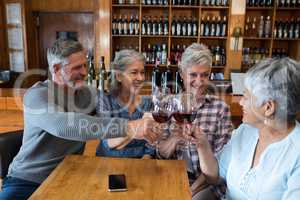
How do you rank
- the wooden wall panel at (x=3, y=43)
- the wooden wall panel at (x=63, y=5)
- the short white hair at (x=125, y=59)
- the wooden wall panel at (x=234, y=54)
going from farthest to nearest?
the wooden wall panel at (x=3, y=43), the wooden wall panel at (x=63, y=5), the wooden wall panel at (x=234, y=54), the short white hair at (x=125, y=59)

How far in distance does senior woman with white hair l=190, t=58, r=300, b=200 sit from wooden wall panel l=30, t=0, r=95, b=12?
406cm

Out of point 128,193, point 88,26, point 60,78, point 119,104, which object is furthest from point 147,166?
point 88,26

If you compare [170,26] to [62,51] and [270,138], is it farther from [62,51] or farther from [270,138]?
[270,138]

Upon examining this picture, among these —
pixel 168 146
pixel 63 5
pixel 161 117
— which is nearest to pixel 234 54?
pixel 63 5

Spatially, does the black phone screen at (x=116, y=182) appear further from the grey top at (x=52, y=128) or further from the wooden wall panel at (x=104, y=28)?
the wooden wall panel at (x=104, y=28)

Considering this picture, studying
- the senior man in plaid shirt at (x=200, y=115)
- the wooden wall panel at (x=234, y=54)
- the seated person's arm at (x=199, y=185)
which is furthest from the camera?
the wooden wall panel at (x=234, y=54)

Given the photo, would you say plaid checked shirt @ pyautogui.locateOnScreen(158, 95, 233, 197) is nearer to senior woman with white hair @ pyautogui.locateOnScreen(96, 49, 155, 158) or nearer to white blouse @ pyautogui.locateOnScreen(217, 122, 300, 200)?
senior woman with white hair @ pyautogui.locateOnScreen(96, 49, 155, 158)

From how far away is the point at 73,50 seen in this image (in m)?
1.54

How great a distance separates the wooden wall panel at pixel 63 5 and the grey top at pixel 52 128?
132 inches

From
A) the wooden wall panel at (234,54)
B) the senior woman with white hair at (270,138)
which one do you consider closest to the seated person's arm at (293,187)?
the senior woman with white hair at (270,138)

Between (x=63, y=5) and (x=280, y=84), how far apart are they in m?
4.44

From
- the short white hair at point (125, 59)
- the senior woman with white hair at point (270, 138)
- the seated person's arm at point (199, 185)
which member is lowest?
the seated person's arm at point (199, 185)

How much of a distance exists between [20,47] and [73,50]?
151 inches

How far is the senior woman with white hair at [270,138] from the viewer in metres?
1.04
